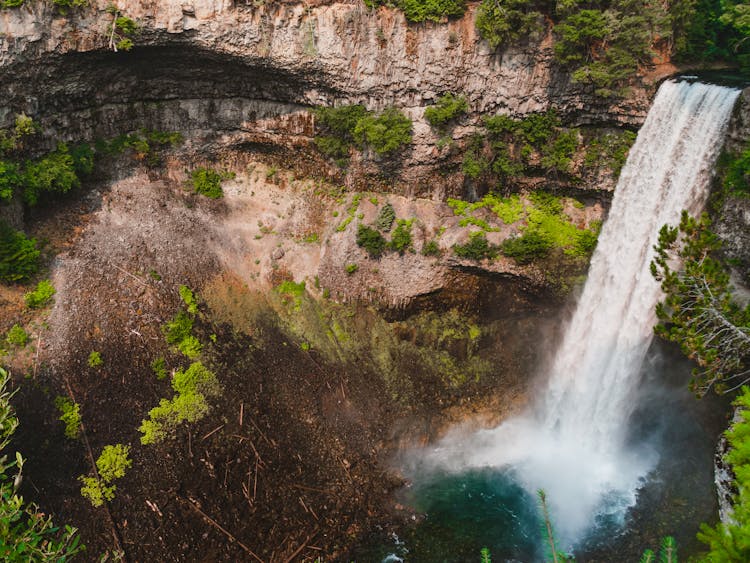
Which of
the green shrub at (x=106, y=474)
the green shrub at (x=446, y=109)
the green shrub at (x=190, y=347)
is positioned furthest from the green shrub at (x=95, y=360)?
the green shrub at (x=446, y=109)

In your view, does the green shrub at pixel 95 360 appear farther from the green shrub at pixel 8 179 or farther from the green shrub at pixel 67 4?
the green shrub at pixel 67 4

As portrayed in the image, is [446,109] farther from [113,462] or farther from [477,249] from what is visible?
[113,462]

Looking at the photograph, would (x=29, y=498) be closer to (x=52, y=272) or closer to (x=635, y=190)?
(x=52, y=272)

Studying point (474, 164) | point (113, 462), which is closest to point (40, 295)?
point (113, 462)

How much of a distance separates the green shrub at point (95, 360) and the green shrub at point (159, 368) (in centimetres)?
197

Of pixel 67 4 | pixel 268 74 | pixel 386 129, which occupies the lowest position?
pixel 386 129

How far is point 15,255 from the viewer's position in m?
21.5

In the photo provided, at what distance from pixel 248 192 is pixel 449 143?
1103cm

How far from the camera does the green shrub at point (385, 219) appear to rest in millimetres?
26500

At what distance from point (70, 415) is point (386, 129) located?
60.5ft

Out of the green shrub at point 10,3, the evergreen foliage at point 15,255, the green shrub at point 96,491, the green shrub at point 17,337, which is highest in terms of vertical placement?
the green shrub at point 10,3

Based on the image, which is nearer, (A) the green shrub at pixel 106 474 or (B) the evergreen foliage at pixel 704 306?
(B) the evergreen foliage at pixel 704 306

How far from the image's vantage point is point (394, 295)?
1029 inches

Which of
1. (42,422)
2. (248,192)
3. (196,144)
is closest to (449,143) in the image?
(248,192)
